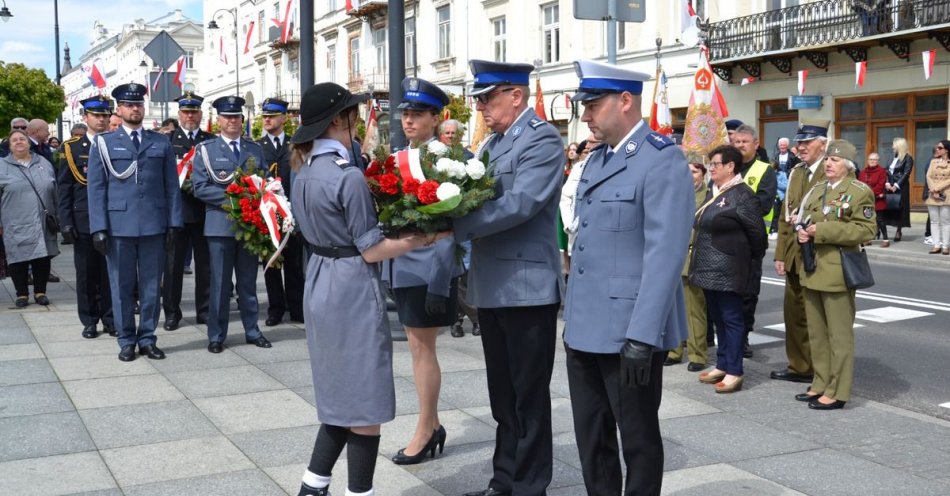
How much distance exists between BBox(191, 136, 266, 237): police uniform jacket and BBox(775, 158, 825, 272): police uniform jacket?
4401mm

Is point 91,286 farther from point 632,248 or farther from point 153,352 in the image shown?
point 632,248

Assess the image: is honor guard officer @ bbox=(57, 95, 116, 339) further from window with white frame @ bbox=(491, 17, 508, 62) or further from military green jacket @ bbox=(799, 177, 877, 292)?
window with white frame @ bbox=(491, 17, 508, 62)

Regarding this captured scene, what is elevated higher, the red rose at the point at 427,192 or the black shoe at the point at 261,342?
the red rose at the point at 427,192

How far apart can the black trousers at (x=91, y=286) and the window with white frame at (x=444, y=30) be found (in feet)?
100

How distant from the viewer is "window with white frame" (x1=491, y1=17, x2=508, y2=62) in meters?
36.5

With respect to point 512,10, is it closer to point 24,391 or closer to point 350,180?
point 24,391

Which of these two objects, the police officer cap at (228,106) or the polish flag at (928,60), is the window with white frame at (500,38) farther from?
the police officer cap at (228,106)

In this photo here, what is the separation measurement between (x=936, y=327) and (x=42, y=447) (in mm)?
8539

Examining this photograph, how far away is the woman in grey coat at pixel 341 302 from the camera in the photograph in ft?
13.8

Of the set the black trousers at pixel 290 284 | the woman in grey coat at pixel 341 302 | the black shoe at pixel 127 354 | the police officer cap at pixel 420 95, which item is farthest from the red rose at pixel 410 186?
the black trousers at pixel 290 284

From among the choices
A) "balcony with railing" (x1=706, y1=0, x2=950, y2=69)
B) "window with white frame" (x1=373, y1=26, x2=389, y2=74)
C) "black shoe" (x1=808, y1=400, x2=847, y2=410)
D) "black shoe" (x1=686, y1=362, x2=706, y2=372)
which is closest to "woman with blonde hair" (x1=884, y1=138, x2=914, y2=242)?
"balcony with railing" (x1=706, y1=0, x2=950, y2=69)

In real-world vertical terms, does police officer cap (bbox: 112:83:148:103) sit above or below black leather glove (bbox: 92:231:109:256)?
above

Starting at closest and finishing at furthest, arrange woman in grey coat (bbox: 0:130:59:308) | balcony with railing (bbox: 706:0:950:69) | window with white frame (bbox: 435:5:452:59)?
1. woman in grey coat (bbox: 0:130:59:308)
2. balcony with railing (bbox: 706:0:950:69)
3. window with white frame (bbox: 435:5:452:59)

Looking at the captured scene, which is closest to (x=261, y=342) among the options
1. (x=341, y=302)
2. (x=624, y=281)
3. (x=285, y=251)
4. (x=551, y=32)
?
(x=285, y=251)
